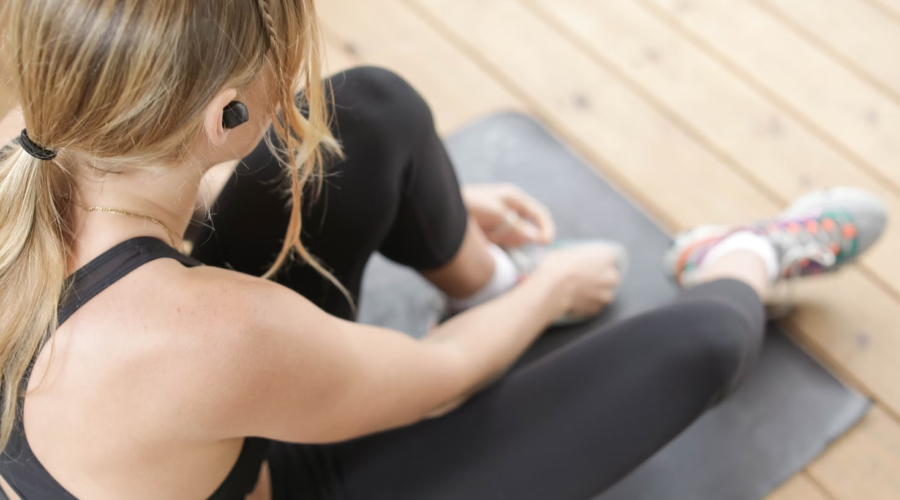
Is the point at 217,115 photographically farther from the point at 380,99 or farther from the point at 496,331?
the point at 496,331

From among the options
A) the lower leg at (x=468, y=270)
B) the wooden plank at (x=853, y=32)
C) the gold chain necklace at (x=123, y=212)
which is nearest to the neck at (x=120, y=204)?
the gold chain necklace at (x=123, y=212)

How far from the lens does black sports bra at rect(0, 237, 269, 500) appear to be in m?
0.58

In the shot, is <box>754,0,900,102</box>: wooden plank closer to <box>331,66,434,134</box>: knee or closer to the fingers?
the fingers

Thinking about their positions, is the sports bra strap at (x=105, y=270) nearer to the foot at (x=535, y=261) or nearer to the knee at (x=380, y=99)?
the knee at (x=380, y=99)

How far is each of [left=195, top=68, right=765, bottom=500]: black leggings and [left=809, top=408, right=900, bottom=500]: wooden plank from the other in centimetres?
35

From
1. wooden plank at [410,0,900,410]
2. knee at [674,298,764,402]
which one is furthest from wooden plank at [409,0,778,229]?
knee at [674,298,764,402]

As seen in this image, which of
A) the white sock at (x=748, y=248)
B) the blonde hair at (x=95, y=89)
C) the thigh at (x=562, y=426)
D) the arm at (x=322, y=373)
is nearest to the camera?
the blonde hair at (x=95, y=89)

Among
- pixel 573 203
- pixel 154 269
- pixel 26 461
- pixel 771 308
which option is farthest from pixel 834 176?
pixel 26 461

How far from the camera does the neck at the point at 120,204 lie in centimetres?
60

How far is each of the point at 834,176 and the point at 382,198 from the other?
0.92 meters

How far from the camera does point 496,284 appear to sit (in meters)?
1.16

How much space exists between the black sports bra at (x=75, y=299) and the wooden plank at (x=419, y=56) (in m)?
0.96

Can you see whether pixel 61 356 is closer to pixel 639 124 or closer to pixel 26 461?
pixel 26 461

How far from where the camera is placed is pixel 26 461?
610 millimetres
